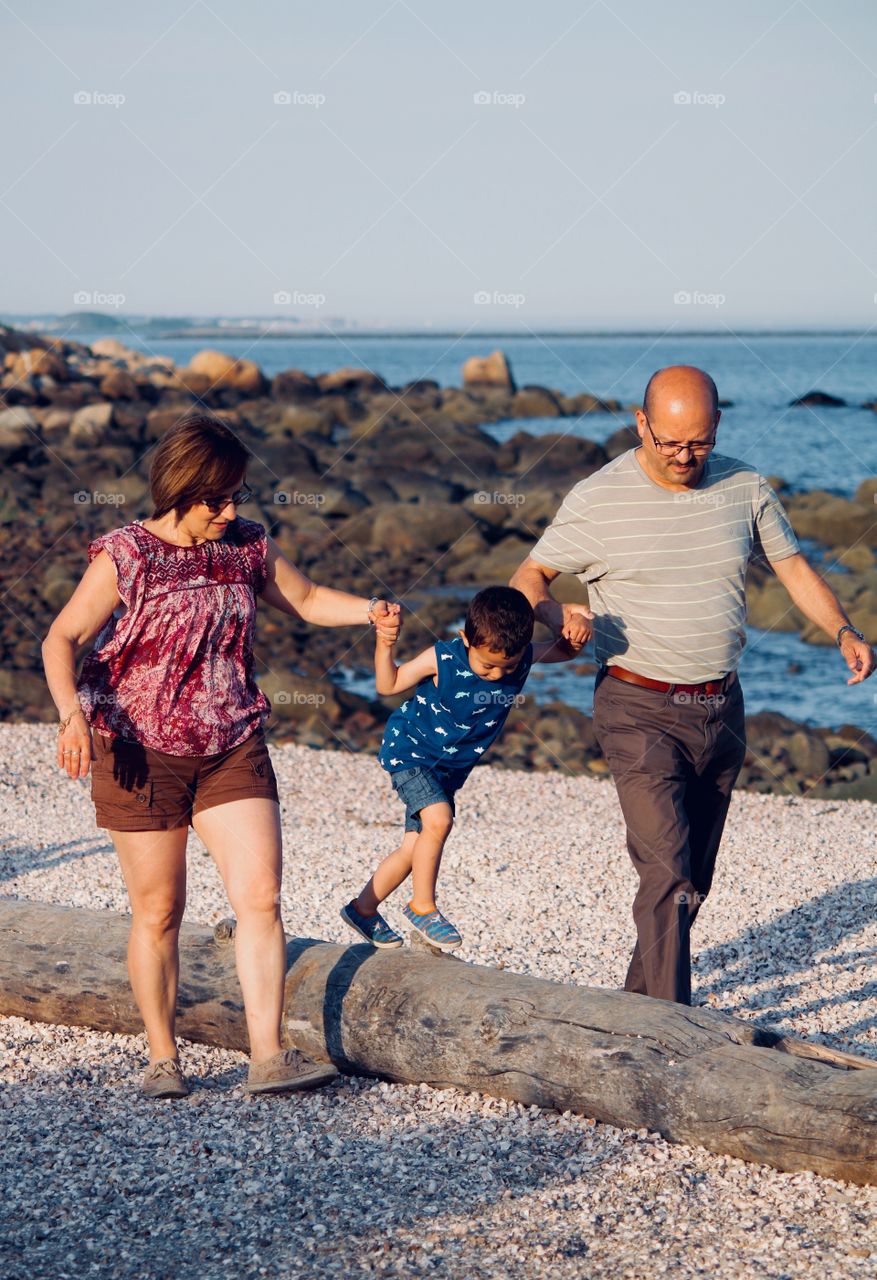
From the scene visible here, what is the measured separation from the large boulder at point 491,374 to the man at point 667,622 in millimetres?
60324

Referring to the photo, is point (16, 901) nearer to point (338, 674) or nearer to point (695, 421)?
point (695, 421)

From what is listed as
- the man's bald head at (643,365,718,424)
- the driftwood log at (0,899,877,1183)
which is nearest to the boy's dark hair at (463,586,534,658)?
the man's bald head at (643,365,718,424)

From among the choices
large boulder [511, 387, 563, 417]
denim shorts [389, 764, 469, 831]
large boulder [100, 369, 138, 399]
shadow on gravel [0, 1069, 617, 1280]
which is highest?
large boulder [511, 387, 563, 417]

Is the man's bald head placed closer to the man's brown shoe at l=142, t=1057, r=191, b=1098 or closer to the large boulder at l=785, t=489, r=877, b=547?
the man's brown shoe at l=142, t=1057, r=191, b=1098

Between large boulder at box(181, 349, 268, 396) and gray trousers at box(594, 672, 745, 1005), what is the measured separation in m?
51.8

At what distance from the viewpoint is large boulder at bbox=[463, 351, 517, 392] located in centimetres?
6500

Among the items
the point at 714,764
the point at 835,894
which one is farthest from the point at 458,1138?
the point at 835,894

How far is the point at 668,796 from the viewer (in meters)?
4.91

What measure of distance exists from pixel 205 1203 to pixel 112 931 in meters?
1.66

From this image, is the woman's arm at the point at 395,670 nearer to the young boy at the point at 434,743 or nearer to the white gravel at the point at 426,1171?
the young boy at the point at 434,743

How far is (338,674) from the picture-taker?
55.2 feet

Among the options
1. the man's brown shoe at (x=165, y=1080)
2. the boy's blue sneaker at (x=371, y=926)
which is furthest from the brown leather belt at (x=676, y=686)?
the man's brown shoe at (x=165, y=1080)

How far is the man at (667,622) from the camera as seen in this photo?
4867 mm

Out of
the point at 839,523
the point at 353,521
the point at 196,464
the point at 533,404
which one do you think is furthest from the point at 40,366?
the point at 196,464
